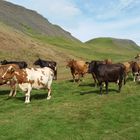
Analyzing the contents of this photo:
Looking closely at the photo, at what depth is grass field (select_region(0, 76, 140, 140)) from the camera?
18.0 metres

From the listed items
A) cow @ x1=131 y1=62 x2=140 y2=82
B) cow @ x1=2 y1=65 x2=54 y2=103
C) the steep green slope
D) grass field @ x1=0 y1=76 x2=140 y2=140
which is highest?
the steep green slope

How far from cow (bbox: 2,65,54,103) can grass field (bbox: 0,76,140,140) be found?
89cm

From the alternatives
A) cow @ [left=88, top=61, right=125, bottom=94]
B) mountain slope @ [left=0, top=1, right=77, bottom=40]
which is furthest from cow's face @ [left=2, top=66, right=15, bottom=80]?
mountain slope @ [left=0, top=1, right=77, bottom=40]

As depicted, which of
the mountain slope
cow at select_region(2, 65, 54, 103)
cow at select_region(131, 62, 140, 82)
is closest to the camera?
cow at select_region(2, 65, 54, 103)

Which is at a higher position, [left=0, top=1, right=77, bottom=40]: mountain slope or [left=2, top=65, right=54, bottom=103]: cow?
[left=0, top=1, right=77, bottom=40]: mountain slope

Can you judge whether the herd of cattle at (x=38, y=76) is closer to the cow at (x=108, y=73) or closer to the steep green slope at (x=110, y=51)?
the cow at (x=108, y=73)

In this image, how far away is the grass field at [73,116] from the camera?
59.1 feet

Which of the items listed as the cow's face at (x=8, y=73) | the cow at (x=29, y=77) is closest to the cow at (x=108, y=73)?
the cow at (x=29, y=77)

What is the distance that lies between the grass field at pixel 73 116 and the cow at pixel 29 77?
35.1 inches

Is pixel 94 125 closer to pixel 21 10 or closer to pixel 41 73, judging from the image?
pixel 41 73

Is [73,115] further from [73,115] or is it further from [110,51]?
[110,51]

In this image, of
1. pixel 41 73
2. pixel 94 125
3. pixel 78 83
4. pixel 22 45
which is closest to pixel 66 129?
pixel 94 125

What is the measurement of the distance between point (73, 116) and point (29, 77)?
210 inches

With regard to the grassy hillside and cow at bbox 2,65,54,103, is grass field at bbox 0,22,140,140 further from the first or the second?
cow at bbox 2,65,54,103
